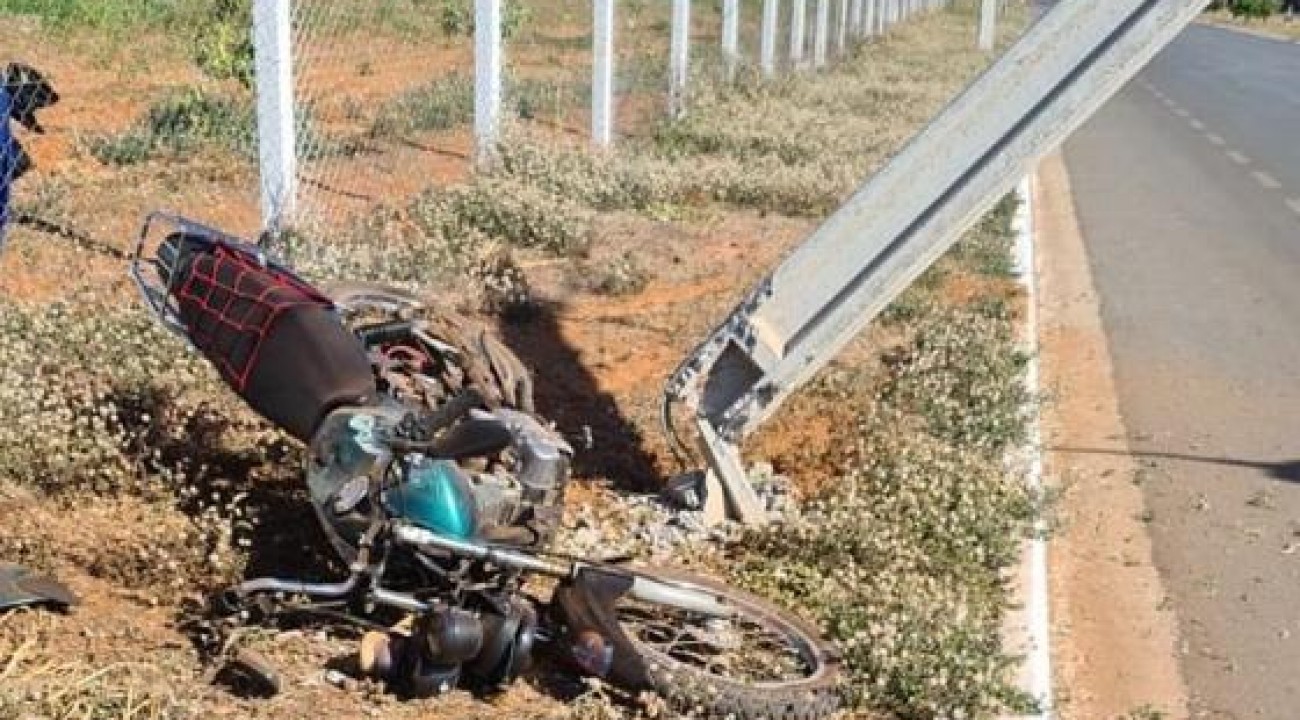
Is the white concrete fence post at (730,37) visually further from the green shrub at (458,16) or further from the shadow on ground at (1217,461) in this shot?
the shadow on ground at (1217,461)

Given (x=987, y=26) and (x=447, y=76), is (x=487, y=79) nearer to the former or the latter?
(x=447, y=76)

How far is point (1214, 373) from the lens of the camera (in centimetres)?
852

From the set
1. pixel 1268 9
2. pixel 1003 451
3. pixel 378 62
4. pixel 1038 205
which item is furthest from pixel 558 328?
pixel 1268 9

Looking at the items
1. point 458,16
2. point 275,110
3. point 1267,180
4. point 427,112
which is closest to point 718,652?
point 275,110

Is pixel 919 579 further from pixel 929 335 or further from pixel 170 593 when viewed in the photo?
pixel 929 335

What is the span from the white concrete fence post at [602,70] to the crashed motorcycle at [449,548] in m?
7.16

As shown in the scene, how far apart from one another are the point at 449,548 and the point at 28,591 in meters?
1.22

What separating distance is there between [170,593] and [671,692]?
146cm

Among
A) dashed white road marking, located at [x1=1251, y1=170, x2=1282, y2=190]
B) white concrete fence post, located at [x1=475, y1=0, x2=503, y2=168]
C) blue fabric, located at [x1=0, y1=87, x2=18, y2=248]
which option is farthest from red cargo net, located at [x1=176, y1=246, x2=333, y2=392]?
dashed white road marking, located at [x1=1251, y1=170, x2=1282, y2=190]

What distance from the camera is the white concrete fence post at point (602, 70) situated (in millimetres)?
11555

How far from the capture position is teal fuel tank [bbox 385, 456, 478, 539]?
159 inches

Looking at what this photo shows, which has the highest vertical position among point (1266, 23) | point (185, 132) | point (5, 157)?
point (1266, 23)

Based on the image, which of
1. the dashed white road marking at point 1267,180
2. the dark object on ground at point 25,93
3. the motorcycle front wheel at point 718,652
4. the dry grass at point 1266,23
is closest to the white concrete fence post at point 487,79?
the dark object on ground at point 25,93

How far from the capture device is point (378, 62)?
16234 mm
